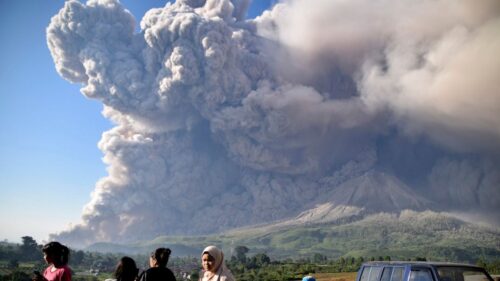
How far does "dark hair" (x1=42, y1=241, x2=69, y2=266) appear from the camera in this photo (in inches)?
258

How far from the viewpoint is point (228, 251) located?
176 metres

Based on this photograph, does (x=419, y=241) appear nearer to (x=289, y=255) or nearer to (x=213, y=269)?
(x=289, y=255)

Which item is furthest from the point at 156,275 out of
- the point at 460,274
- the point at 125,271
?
the point at 460,274

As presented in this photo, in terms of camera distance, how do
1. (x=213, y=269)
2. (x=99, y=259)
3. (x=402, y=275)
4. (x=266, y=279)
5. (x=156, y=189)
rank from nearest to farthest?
1. (x=213, y=269)
2. (x=402, y=275)
3. (x=266, y=279)
4. (x=99, y=259)
5. (x=156, y=189)

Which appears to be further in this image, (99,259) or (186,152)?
(186,152)

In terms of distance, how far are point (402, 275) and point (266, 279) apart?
58.8 meters

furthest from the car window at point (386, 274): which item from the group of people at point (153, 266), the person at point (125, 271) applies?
the person at point (125, 271)

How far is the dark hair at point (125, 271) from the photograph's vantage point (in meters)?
6.43

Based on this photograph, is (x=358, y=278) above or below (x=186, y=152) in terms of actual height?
below

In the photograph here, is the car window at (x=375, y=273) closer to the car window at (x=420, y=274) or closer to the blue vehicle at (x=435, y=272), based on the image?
the blue vehicle at (x=435, y=272)

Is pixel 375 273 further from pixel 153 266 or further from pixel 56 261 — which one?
pixel 56 261

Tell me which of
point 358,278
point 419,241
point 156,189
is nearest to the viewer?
point 358,278

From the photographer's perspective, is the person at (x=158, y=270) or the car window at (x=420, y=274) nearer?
the person at (x=158, y=270)

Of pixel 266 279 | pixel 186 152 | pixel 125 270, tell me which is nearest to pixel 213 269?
pixel 125 270
